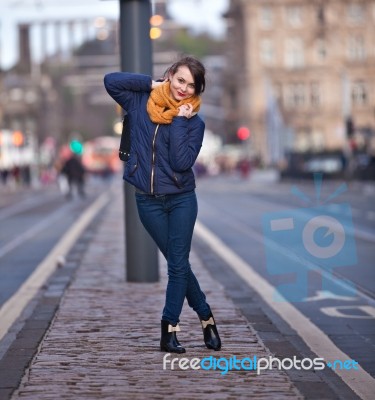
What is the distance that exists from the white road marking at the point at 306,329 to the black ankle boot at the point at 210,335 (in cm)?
68

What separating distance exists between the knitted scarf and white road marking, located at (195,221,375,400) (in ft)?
5.73

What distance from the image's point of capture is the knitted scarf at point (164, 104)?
27.1 ft

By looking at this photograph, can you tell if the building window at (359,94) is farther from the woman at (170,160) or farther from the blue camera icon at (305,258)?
the woman at (170,160)

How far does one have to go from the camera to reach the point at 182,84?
820cm

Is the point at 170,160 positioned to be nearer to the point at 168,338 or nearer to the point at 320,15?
the point at 168,338

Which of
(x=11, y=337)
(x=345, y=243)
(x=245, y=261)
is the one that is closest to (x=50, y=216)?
(x=345, y=243)

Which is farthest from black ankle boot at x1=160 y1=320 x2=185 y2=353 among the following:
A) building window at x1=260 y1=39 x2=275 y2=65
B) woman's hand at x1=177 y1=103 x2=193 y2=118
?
building window at x1=260 y1=39 x2=275 y2=65

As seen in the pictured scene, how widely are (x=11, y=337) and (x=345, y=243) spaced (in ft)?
38.3

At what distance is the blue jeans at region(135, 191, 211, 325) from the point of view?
8375 mm

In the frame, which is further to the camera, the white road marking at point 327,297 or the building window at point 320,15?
the building window at point 320,15

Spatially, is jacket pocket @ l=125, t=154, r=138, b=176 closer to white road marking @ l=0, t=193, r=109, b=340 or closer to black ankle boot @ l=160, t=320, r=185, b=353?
black ankle boot @ l=160, t=320, r=185, b=353

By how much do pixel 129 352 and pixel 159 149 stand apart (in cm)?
123

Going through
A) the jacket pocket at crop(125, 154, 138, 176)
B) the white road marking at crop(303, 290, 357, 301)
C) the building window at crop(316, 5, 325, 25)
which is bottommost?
the white road marking at crop(303, 290, 357, 301)

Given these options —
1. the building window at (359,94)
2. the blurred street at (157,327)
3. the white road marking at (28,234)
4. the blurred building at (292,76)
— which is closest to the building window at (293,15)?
the blurred building at (292,76)
